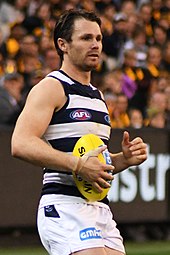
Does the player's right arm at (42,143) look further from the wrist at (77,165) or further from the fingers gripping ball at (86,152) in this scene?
the fingers gripping ball at (86,152)

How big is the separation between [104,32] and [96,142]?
1035 cm

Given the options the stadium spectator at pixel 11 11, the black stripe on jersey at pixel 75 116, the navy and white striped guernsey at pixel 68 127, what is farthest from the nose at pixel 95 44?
the stadium spectator at pixel 11 11

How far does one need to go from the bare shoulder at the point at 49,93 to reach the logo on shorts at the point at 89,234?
81 centimetres

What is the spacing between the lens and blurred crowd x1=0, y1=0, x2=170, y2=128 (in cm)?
1339

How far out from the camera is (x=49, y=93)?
6047 mm

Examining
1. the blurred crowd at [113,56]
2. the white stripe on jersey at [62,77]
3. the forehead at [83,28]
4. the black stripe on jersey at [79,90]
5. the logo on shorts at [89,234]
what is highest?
the forehead at [83,28]

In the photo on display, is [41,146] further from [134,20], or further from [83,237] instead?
[134,20]

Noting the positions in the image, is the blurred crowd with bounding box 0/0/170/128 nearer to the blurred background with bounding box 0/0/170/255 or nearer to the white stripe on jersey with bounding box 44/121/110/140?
the blurred background with bounding box 0/0/170/255

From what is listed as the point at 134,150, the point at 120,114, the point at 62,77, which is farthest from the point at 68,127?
the point at 120,114

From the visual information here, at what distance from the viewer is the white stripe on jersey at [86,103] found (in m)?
6.17

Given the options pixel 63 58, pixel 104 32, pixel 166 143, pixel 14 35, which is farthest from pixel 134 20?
pixel 63 58

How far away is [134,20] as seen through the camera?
1658 centimetres

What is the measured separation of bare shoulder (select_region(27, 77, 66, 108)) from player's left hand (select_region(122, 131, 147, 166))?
53 centimetres

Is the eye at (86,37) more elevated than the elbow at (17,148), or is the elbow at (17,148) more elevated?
the eye at (86,37)
